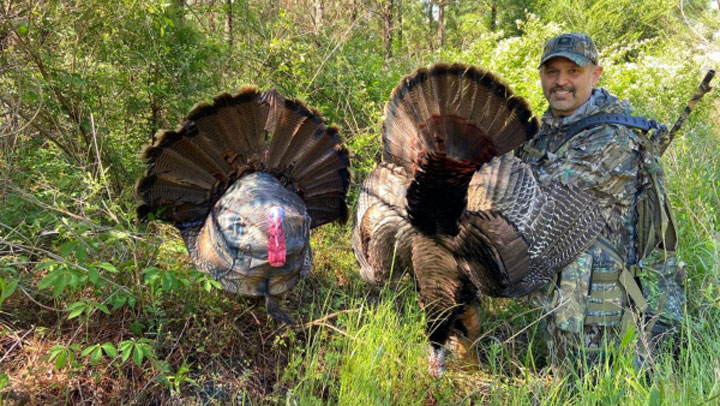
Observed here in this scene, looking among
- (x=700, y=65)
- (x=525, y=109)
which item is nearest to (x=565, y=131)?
(x=525, y=109)

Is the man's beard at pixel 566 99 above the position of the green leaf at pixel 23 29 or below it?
above

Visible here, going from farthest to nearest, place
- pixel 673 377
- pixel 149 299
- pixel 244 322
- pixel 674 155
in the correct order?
pixel 674 155, pixel 244 322, pixel 149 299, pixel 673 377

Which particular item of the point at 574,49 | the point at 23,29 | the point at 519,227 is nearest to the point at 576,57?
the point at 574,49

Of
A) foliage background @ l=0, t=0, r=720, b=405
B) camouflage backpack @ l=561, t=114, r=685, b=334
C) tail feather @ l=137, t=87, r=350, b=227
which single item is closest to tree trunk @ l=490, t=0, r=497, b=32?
foliage background @ l=0, t=0, r=720, b=405

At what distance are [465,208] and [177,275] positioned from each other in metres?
1.43

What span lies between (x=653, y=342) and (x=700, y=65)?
562 centimetres

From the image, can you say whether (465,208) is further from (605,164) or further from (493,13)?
(493,13)

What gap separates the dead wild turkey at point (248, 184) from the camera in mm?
2293

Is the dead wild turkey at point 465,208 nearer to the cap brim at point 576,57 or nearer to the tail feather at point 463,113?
the tail feather at point 463,113

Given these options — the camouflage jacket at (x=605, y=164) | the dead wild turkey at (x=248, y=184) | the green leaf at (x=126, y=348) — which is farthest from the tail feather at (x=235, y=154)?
the camouflage jacket at (x=605, y=164)

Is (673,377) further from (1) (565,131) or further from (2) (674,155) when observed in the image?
(2) (674,155)

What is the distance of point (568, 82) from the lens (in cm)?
280

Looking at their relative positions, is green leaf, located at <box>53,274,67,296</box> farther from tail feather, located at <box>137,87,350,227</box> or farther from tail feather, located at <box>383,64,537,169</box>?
tail feather, located at <box>383,64,537,169</box>

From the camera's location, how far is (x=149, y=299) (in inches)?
102
